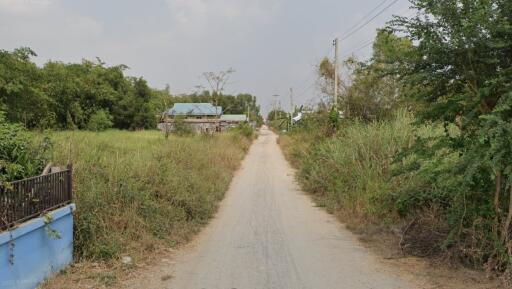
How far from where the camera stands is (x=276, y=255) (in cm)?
719

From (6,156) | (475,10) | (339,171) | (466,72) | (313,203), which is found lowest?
(313,203)

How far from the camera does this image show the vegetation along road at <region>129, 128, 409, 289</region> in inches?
229

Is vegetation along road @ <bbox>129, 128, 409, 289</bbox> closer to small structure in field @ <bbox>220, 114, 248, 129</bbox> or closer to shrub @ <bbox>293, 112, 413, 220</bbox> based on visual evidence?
shrub @ <bbox>293, 112, 413, 220</bbox>

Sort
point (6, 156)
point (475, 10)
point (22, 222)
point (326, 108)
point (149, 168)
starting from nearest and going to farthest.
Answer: point (22, 222) → point (475, 10) → point (6, 156) → point (149, 168) → point (326, 108)

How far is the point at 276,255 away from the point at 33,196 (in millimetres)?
3619

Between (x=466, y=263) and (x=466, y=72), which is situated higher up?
(x=466, y=72)

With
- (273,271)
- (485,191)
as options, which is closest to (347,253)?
(273,271)

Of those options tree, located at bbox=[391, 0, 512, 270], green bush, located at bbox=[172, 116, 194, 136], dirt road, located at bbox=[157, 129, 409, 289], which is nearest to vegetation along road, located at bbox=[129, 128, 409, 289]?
dirt road, located at bbox=[157, 129, 409, 289]

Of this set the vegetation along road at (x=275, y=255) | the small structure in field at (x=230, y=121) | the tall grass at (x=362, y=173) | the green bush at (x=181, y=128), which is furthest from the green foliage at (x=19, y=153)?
the small structure in field at (x=230, y=121)

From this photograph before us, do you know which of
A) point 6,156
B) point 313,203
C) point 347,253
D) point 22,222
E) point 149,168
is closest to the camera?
point 22,222

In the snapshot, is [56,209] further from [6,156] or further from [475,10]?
[475,10]

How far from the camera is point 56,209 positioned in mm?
5750

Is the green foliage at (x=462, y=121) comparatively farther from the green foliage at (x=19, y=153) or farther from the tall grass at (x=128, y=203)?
the green foliage at (x=19, y=153)

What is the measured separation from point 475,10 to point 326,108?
62.3 feet
